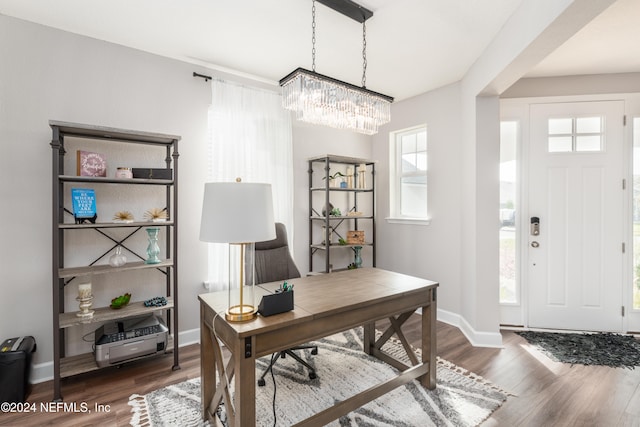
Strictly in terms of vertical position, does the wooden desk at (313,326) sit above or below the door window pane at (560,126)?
below

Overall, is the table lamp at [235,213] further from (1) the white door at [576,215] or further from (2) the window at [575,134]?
(2) the window at [575,134]

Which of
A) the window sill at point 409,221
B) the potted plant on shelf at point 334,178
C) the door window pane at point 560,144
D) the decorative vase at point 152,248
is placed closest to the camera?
the decorative vase at point 152,248

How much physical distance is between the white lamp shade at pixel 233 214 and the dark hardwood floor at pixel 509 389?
4.70ft

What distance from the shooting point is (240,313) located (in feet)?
5.22

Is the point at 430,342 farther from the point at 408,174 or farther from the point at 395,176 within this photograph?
the point at 395,176

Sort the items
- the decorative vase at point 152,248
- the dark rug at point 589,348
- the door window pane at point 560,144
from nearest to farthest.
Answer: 1. the decorative vase at point 152,248
2. the dark rug at point 589,348
3. the door window pane at point 560,144

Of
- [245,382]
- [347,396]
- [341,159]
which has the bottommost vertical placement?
[347,396]

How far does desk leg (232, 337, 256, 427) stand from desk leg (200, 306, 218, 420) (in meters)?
0.47

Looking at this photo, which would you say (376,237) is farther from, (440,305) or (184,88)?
(184,88)

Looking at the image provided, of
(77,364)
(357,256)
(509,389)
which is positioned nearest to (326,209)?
(357,256)

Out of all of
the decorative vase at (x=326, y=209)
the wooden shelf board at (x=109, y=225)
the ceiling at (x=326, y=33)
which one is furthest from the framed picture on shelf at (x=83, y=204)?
the decorative vase at (x=326, y=209)

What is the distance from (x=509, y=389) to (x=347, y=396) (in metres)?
1.15

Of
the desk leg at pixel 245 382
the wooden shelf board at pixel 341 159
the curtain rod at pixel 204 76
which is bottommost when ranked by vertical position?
the desk leg at pixel 245 382

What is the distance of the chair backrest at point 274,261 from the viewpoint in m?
2.67
